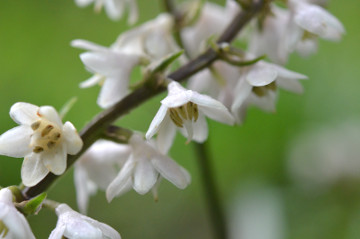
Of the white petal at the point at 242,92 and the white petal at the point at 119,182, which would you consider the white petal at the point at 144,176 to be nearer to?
the white petal at the point at 119,182

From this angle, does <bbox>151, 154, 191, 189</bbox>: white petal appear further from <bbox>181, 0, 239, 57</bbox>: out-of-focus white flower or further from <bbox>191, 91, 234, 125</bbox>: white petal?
<bbox>181, 0, 239, 57</bbox>: out-of-focus white flower

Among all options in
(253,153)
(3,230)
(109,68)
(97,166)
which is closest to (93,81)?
(109,68)

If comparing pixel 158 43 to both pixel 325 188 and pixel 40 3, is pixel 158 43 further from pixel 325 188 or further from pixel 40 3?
pixel 40 3

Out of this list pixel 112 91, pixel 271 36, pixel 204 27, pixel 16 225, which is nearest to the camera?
pixel 16 225

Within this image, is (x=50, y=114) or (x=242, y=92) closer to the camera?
(x=50, y=114)

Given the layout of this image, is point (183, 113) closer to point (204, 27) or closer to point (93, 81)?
point (93, 81)

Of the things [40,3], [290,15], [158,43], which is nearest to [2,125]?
[40,3]

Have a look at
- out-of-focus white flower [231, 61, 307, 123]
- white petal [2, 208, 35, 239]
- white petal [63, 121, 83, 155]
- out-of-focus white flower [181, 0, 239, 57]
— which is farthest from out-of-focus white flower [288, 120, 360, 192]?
white petal [2, 208, 35, 239]
